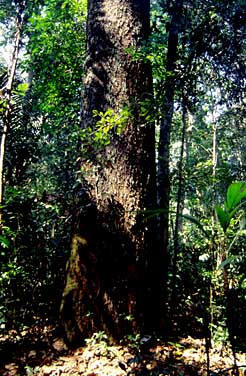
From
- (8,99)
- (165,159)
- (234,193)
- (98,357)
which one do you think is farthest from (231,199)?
(165,159)

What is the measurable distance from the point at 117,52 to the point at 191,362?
3.97m

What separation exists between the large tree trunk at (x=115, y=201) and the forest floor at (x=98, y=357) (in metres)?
0.20

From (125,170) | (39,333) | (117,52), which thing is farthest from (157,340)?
(117,52)

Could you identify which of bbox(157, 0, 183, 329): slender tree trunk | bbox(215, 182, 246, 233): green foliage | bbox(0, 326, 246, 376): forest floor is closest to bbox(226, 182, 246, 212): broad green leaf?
bbox(215, 182, 246, 233): green foliage

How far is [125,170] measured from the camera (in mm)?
4137

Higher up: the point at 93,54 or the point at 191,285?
the point at 93,54

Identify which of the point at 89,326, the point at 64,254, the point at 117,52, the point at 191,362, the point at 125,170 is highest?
the point at 117,52

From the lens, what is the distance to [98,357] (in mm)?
3479

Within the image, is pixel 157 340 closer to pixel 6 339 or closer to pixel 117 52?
pixel 6 339

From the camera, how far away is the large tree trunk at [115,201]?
3754 millimetres

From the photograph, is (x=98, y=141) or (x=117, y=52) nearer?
(x=98, y=141)

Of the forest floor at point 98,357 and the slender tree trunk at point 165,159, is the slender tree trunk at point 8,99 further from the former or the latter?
the slender tree trunk at point 165,159

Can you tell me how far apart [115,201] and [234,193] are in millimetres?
2247

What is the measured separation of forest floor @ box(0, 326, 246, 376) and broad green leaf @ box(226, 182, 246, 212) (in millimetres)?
2017
